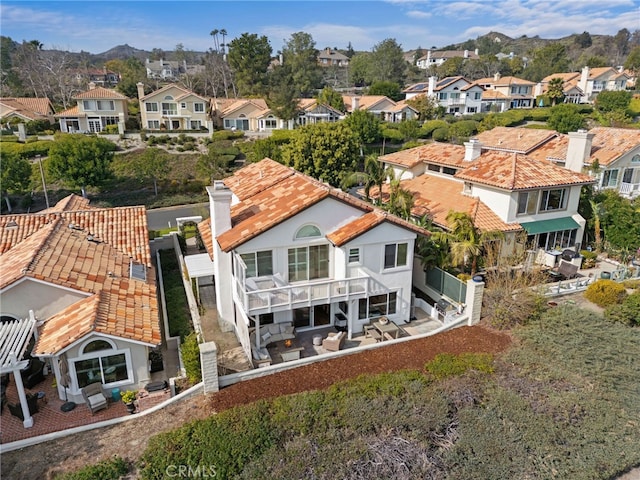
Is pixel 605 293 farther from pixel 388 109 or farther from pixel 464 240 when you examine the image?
pixel 388 109

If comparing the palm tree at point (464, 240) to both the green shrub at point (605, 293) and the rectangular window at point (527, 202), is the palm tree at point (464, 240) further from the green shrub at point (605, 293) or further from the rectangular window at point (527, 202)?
the green shrub at point (605, 293)

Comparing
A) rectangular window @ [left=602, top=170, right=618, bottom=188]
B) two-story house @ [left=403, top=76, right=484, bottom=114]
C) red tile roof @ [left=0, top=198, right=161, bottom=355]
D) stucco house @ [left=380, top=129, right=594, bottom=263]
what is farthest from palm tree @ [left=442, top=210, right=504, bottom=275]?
two-story house @ [left=403, top=76, right=484, bottom=114]

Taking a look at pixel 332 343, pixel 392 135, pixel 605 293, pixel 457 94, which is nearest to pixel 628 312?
pixel 605 293

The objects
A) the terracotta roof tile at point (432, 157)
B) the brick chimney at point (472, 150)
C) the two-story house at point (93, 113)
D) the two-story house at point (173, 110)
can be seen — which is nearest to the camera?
the brick chimney at point (472, 150)

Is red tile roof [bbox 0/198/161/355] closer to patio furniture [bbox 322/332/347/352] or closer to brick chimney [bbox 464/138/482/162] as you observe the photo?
patio furniture [bbox 322/332/347/352]

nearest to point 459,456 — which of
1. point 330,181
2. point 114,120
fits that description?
point 330,181

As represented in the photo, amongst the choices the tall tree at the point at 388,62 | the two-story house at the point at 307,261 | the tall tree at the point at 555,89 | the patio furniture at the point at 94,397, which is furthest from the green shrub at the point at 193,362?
the tall tree at the point at 388,62

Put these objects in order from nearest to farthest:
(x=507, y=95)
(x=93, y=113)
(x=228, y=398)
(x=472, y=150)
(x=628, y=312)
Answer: (x=228, y=398) < (x=628, y=312) < (x=472, y=150) < (x=93, y=113) < (x=507, y=95)
